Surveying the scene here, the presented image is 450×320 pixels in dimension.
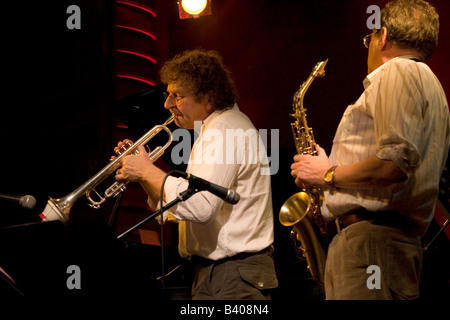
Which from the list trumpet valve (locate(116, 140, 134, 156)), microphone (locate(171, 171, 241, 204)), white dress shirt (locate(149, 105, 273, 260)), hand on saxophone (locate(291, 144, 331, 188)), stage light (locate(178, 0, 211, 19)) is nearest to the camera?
microphone (locate(171, 171, 241, 204))

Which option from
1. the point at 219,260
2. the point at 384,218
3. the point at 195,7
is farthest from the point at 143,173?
the point at 195,7

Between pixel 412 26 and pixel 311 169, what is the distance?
846 mm

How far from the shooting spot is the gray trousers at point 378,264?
232cm

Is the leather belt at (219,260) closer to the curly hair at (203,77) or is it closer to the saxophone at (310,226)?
the saxophone at (310,226)

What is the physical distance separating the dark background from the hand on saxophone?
138cm

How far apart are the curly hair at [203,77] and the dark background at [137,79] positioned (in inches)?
26.1

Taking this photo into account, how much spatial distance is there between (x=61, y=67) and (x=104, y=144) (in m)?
0.91

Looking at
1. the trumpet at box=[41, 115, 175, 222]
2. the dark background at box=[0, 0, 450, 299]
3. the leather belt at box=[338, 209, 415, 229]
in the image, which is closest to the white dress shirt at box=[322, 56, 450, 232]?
the leather belt at box=[338, 209, 415, 229]

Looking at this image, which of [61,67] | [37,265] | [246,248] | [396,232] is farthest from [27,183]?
[396,232]

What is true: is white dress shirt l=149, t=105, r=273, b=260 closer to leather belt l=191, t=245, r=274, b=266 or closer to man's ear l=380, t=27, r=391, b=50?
leather belt l=191, t=245, r=274, b=266

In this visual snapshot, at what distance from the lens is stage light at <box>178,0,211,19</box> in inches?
243

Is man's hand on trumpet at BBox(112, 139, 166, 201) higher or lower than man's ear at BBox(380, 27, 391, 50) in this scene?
lower
